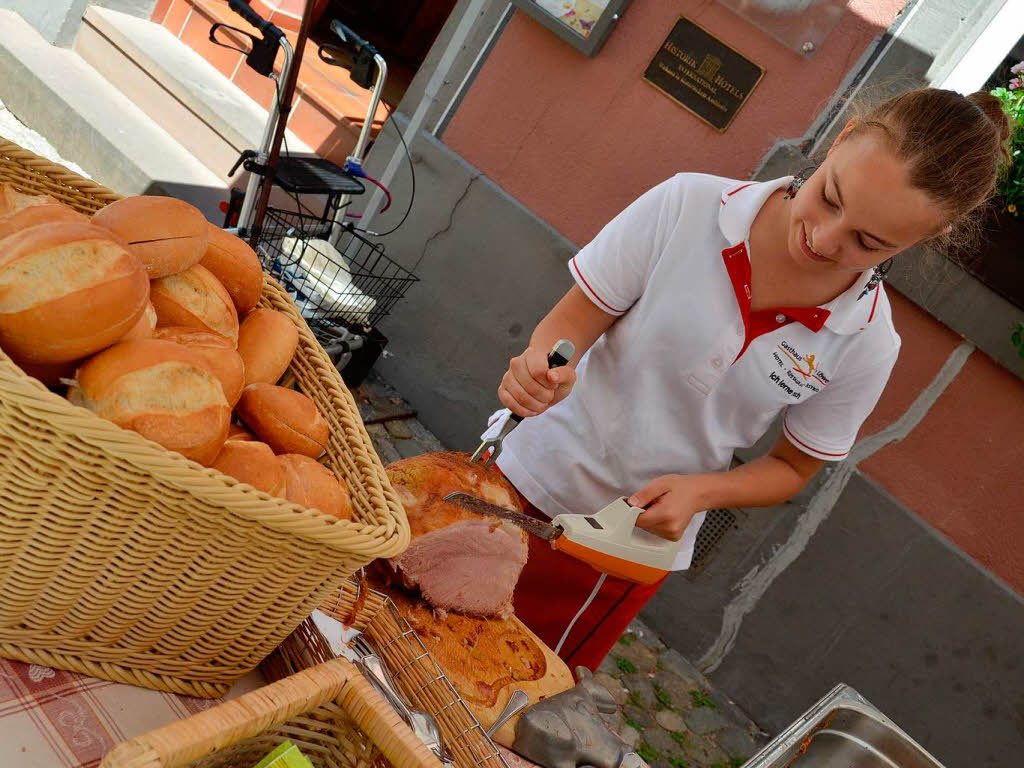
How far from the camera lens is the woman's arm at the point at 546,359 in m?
1.92

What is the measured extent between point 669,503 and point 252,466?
44.4 inches

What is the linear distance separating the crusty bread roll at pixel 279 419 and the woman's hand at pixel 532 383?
2.07ft

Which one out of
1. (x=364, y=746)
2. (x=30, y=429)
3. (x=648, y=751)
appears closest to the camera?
(x=30, y=429)

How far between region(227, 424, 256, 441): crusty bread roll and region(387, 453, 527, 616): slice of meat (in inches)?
20.1

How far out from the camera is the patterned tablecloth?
106 centimetres

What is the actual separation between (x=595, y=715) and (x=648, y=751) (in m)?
2.19

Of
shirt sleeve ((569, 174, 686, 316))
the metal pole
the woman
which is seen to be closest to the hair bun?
the woman

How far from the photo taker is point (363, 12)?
7883mm

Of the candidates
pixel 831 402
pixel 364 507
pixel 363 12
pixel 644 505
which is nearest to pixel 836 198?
pixel 831 402

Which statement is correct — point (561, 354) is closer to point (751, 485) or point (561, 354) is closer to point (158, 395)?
point (751, 485)

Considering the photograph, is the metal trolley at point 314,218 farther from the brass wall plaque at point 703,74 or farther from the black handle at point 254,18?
the brass wall plaque at point 703,74

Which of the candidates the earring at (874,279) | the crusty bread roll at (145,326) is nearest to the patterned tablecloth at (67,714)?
the crusty bread roll at (145,326)

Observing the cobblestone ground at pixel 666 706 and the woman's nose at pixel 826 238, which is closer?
the woman's nose at pixel 826 238

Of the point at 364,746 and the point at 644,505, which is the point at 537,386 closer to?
the point at 644,505
